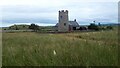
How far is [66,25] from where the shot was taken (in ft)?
183

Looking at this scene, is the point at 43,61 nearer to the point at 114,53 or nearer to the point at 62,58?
the point at 62,58

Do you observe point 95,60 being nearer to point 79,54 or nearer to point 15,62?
point 79,54

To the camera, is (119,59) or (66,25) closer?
(119,59)

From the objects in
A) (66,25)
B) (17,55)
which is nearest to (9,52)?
(17,55)

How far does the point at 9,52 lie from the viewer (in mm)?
6281

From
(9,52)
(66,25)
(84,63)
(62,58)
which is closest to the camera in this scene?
(84,63)

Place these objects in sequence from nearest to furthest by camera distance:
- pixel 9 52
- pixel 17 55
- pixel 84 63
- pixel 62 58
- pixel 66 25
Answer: pixel 84 63, pixel 62 58, pixel 17 55, pixel 9 52, pixel 66 25

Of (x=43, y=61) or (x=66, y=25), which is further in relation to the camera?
(x=66, y=25)

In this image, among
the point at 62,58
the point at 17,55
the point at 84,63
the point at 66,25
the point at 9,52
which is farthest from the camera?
the point at 66,25

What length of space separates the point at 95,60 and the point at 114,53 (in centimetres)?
63

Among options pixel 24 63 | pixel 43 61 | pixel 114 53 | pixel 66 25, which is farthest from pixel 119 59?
pixel 66 25

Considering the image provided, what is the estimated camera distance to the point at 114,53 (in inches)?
219

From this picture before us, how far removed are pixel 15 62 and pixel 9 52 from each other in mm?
1064

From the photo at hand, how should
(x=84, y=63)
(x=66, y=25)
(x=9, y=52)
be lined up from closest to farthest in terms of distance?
(x=84, y=63)
(x=9, y=52)
(x=66, y=25)
